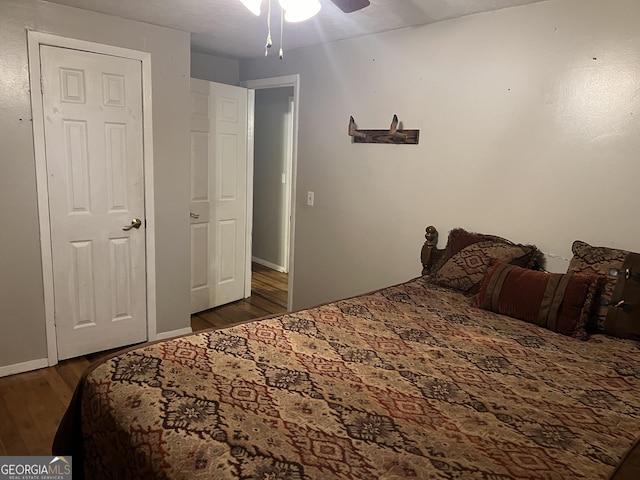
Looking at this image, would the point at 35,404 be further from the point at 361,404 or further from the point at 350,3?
the point at 350,3

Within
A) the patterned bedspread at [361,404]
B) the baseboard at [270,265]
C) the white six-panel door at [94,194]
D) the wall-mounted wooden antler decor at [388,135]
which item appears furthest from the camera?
the baseboard at [270,265]

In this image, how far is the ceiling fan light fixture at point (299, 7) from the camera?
1.77 meters

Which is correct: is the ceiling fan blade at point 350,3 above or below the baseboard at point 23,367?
above

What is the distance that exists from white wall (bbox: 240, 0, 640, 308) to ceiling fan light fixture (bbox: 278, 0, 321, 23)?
50.1 inches

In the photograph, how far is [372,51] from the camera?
10.4ft

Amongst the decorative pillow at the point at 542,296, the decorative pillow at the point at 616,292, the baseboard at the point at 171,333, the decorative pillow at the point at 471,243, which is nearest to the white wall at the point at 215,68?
the baseboard at the point at 171,333

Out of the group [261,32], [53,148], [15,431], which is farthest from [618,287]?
[53,148]

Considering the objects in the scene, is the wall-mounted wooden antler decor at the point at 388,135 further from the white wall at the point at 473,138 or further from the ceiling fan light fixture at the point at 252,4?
the ceiling fan light fixture at the point at 252,4

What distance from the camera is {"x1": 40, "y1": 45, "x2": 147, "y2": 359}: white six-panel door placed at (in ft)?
9.43

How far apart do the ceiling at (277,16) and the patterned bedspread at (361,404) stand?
1.73 meters

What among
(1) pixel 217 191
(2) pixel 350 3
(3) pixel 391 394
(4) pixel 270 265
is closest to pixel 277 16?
(2) pixel 350 3

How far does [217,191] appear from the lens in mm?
4074

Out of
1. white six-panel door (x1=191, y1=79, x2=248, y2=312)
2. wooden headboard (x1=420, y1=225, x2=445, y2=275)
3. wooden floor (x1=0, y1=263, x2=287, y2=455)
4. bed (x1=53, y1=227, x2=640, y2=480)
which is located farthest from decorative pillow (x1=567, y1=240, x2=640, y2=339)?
white six-panel door (x1=191, y1=79, x2=248, y2=312)

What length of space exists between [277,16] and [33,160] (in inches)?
68.0
